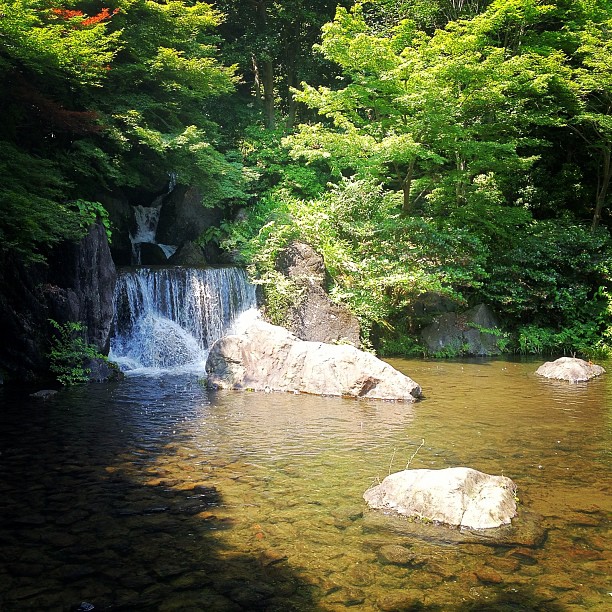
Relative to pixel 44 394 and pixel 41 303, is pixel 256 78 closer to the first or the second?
pixel 41 303

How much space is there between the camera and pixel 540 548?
4156 mm

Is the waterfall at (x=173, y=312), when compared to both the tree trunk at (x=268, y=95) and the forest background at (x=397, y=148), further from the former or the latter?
the tree trunk at (x=268, y=95)

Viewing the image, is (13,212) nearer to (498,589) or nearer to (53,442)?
(53,442)

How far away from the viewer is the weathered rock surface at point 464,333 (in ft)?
51.2

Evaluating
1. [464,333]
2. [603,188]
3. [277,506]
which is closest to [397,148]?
[464,333]

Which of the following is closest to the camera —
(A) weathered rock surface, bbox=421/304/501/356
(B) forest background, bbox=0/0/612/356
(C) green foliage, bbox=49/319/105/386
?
(C) green foliage, bbox=49/319/105/386

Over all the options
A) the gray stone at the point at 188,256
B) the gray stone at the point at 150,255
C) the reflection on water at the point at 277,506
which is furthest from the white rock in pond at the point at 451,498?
the gray stone at the point at 150,255

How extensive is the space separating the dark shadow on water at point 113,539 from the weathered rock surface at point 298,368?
11.5ft

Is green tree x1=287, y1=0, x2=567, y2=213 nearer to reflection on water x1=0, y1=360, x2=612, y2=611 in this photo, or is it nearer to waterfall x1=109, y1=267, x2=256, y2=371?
waterfall x1=109, y1=267, x2=256, y2=371

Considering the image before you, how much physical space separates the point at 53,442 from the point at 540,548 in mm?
5622

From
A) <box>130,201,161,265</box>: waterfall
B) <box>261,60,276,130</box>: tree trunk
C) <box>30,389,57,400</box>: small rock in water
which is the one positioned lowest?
<box>30,389,57,400</box>: small rock in water

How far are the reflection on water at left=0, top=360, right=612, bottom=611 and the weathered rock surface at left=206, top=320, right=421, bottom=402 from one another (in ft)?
2.20

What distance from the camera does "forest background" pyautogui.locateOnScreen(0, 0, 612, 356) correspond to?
44.3 ft

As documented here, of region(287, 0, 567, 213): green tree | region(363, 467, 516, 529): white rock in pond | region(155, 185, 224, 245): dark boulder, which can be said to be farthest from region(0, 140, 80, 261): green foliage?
region(363, 467, 516, 529): white rock in pond
